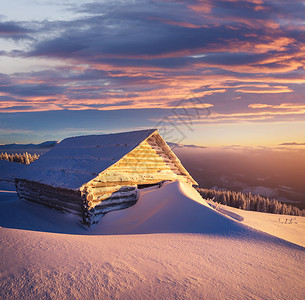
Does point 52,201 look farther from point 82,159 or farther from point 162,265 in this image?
point 162,265

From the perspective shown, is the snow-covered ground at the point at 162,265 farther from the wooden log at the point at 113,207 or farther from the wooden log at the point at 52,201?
the wooden log at the point at 52,201

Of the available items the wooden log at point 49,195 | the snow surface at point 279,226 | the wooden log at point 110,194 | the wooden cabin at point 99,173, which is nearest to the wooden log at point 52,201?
the wooden cabin at point 99,173

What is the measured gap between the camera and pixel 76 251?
160 inches

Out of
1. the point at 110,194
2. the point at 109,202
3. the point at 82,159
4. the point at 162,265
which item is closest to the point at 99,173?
the point at 110,194

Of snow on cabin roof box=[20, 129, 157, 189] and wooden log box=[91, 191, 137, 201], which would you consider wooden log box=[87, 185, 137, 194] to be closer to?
wooden log box=[91, 191, 137, 201]

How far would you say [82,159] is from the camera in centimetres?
997

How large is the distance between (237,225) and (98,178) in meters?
4.80

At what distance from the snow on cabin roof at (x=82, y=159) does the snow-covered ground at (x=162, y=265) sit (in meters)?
3.34

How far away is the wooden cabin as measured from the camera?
26.9 feet

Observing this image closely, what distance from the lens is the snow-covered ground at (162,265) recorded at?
299cm

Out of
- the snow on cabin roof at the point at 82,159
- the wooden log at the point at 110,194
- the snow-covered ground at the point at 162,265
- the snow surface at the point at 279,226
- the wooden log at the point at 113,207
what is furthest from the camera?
the snow on cabin roof at the point at 82,159

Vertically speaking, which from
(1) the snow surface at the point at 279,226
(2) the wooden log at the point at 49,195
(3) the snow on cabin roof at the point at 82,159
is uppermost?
(3) the snow on cabin roof at the point at 82,159

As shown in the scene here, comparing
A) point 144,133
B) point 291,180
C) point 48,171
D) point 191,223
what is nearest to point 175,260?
point 191,223

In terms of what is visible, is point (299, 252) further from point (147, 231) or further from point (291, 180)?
point (291, 180)
